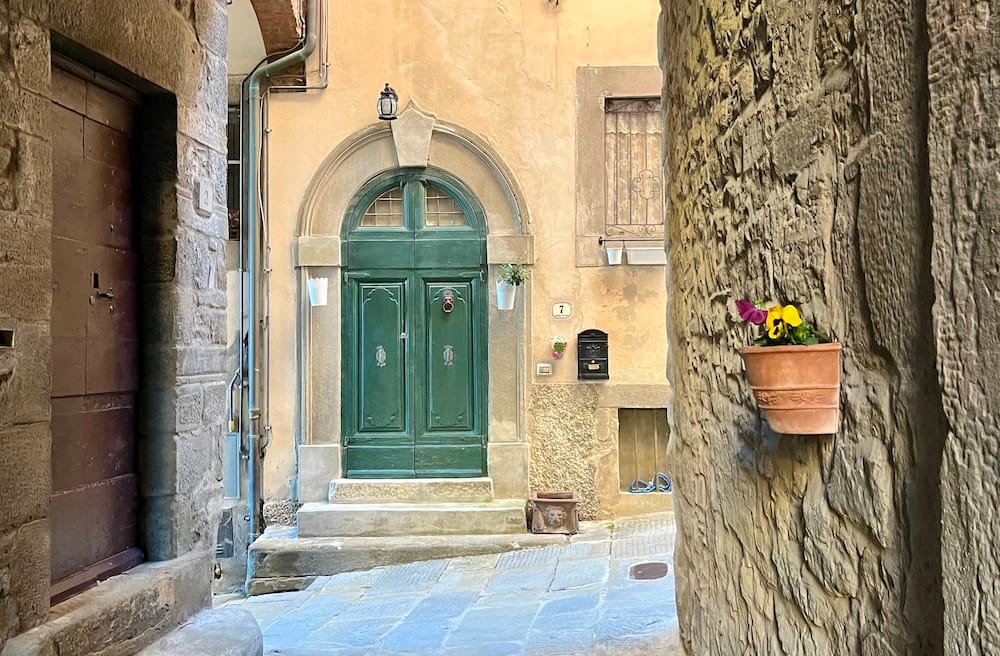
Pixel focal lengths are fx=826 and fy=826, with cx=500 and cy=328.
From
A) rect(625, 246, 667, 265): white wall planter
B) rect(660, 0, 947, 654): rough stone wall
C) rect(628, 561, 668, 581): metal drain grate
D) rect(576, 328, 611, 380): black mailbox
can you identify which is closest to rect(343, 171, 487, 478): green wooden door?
rect(576, 328, 611, 380): black mailbox

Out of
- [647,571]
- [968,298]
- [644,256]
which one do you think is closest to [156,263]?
[968,298]

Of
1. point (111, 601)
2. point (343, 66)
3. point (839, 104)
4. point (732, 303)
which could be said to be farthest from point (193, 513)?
point (343, 66)

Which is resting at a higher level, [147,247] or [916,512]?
[147,247]

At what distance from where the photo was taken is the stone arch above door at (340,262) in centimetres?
695

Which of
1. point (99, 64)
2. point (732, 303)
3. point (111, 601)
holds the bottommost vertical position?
point (111, 601)

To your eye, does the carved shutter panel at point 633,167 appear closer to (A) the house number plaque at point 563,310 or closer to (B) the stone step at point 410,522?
(A) the house number plaque at point 563,310

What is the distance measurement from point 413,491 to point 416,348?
47.6 inches

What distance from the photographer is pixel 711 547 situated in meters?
2.42

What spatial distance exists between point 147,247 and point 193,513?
1.14 meters

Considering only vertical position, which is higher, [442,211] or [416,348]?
[442,211]

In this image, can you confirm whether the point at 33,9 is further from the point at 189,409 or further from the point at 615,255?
the point at 615,255

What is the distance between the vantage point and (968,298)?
40.9 inches

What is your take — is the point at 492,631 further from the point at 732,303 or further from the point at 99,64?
the point at 99,64

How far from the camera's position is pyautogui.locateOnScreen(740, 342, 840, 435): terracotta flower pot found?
1435 millimetres
